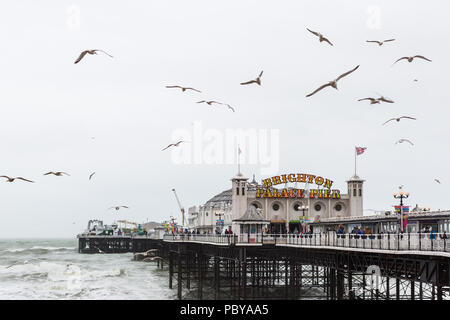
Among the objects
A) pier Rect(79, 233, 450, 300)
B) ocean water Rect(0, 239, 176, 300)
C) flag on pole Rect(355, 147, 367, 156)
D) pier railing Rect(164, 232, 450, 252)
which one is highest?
flag on pole Rect(355, 147, 367, 156)

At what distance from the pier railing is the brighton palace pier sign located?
53.0 ft

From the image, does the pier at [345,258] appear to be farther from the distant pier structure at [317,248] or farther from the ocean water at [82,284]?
the ocean water at [82,284]

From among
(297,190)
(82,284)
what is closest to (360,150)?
(297,190)

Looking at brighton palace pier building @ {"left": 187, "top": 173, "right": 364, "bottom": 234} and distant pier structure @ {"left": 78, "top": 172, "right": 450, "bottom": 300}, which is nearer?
distant pier structure @ {"left": 78, "top": 172, "right": 450, "bottom": 300}

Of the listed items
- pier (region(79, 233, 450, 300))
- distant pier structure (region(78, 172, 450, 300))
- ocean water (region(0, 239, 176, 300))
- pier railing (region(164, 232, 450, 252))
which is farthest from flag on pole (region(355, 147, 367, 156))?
ocean water (region(0, 239, 176, 300))

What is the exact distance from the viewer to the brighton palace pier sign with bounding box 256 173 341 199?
84.1 meters

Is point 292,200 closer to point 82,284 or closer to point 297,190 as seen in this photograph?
point 297,190

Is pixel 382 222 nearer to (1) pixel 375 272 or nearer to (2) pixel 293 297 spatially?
(2) pixel 293 297

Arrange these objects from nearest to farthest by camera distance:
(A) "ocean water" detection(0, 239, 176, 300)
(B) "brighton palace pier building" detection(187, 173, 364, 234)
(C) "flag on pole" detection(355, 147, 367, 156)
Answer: (C) "flag on pole" detection(355, 147, 367, 156)
(A) "ocean water" detection(0, 239, 176, 300)
(B) "brighton palace pier building" detection(187, 173, 364, 234)

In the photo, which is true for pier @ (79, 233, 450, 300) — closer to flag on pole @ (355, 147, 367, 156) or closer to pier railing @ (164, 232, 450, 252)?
pier railing @ (164, 232, 450, 252)

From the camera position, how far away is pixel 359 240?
1428 inches

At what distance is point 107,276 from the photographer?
93.6m

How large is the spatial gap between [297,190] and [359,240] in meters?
48.3
